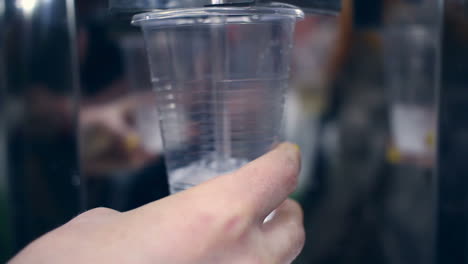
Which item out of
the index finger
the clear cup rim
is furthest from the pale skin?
the clear cup rim

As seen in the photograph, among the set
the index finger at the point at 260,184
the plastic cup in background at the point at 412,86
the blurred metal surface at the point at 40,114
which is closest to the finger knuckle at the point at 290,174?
the index finger at the point at 260,184

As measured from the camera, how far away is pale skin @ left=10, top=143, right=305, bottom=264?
1.47 ft

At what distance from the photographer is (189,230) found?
0.46 metres

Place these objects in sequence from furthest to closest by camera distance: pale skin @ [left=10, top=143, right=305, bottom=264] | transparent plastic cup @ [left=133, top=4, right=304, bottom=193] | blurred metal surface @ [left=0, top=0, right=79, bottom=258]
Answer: blurred metal surface @ [left=0, top=0, right=79, bottom=258], transparent plastic cup @ [left=133, top=4, right=304, bottom=193], pale skin @ [left=10, top=143, right=305, bottom=264]

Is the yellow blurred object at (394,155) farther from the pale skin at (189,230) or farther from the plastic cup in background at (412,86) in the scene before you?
the pale skin at (189,230)

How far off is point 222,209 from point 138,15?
27cm

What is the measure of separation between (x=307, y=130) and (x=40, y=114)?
Answer: 0.55 meters

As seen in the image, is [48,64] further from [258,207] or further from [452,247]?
[452,247]

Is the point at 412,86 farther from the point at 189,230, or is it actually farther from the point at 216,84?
the point at 189,230

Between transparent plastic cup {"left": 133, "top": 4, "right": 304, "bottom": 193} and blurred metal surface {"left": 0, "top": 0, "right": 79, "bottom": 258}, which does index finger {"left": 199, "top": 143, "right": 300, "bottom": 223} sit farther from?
blurred metal surface {"left": 0, "top": 0, "right": 79, "bottom": 258}

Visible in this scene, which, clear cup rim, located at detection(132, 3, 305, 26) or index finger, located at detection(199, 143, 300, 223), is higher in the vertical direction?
clear cup rim, located at detection(132, 3, 305, 26)

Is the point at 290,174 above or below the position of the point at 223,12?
below

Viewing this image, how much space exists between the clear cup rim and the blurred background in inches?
13.4

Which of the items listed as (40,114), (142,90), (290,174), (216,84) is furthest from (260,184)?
(40,114)
